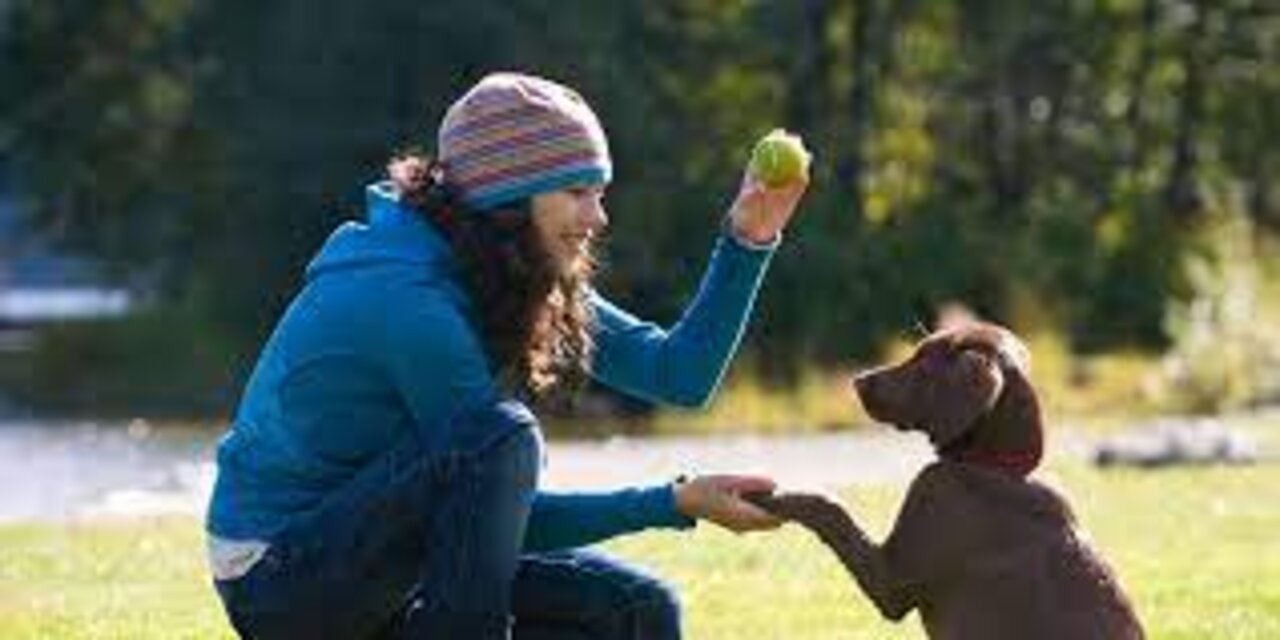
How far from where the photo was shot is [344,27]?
2872 centimetres

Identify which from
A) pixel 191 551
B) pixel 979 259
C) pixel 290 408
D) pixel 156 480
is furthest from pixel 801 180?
pixel 979 259

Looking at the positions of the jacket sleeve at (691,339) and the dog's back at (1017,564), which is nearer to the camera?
the dog's back at (1017,564)

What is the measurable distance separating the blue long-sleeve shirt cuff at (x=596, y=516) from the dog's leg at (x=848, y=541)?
163 mm

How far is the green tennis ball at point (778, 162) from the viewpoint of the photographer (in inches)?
239

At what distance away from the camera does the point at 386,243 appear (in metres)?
5.71

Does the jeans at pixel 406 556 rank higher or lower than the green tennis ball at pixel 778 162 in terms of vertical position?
A: lower

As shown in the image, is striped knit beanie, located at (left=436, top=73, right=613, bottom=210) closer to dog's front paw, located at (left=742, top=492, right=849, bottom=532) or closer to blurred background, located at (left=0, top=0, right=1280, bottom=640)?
dog's front paw, located at (left=742, top=492, right=849, bottom=532)

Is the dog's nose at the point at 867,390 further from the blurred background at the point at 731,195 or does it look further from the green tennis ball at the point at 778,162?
the blurred background at the point at 731,195

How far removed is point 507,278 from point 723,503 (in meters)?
0.60

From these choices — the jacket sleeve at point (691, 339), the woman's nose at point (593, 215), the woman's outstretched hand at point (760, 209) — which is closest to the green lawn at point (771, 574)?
the jacket sleeve at point (691, 339)

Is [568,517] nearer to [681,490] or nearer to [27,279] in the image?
[681,490]

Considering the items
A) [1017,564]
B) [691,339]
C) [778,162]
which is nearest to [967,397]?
[1017,564]

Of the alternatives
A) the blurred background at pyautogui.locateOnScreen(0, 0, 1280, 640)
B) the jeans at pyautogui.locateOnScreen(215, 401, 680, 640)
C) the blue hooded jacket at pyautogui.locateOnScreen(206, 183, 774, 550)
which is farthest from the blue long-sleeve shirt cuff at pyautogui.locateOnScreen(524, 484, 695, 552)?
the blurred background at pyautogui.locateOnScreen(0, 0, 1280, 640)

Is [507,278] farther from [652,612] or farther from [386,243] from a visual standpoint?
[652,612]
